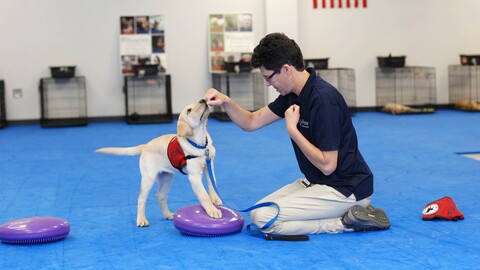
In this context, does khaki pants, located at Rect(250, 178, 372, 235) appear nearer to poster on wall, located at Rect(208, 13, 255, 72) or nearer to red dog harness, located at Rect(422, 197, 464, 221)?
red dog harness, located at Rect(422, 197, 464, 221)

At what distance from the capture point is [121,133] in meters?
9.16

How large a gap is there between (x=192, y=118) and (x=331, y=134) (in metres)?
0.76

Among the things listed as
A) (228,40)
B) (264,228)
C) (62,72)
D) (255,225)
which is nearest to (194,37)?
(228,40)

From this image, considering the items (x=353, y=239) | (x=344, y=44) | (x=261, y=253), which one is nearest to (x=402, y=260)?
(x=353, y=239)

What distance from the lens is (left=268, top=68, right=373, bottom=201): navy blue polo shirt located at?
354 centimetres

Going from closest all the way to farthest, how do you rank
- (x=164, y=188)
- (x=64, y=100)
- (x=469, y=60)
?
(x=164, y=188)
(x=64, y=100)
(x=469, y=60)

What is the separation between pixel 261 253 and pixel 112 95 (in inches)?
309

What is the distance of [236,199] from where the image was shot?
4801 millimetres

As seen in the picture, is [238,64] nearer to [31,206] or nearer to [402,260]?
[31,206]

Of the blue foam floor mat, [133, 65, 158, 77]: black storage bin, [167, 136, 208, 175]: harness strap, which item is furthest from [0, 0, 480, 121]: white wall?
[167, 136, 208, 175]: harness strap

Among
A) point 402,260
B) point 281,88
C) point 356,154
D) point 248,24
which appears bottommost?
point 402,260

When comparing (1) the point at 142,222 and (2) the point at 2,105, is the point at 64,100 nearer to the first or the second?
(2) the point at 2,105

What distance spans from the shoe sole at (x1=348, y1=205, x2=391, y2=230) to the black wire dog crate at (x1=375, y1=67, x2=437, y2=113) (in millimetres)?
7963

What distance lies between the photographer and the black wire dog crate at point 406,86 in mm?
11523
